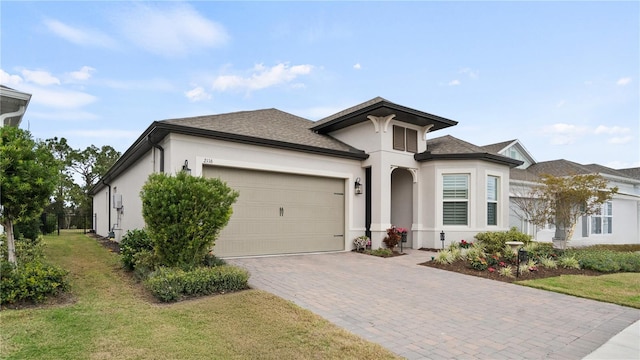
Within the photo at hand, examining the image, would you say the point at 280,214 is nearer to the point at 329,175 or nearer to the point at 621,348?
the point at 329,175

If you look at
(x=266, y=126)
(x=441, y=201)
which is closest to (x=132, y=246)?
(x=266, y=126)

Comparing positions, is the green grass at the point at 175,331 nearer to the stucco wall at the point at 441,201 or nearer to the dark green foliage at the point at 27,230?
the stucco wall at the point at 441,201

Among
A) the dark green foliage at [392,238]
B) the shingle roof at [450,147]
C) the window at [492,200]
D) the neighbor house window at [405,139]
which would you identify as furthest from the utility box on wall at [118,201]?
the window at [492,200]

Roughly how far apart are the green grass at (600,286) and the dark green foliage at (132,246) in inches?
319

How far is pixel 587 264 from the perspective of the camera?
9.02m

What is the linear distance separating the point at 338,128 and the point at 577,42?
7.69 metres

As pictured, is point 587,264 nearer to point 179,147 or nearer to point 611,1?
point 611,1

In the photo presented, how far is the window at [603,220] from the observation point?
18.1 meters

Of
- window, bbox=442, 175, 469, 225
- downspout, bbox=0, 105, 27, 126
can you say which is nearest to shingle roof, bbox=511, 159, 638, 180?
window, bbox=442, 175, 469, 225

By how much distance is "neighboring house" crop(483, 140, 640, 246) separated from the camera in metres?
15.7

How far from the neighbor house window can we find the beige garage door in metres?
2.43

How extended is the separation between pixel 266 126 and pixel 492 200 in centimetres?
845

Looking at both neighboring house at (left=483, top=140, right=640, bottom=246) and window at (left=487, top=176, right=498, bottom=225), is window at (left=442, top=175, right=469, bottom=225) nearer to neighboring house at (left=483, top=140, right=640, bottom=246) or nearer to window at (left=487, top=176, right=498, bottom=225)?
window at (left=487, top=176, right=498, bottom=225)

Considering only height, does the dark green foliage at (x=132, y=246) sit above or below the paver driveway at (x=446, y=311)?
above
